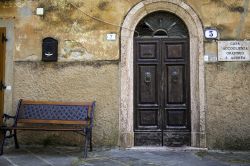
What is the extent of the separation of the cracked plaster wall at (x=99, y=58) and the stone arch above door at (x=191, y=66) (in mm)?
121

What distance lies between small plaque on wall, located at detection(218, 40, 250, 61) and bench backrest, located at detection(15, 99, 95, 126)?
270 centimetres

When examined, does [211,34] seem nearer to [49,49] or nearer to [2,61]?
[49,49]

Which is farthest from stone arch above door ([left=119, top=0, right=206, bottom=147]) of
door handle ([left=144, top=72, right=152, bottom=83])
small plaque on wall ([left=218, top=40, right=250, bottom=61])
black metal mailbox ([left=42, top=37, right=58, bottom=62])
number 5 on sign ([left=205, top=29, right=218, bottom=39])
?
black metal mailbox ([left=42, top=37, right=58, bottom=62])

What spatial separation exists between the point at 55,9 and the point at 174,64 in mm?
2634

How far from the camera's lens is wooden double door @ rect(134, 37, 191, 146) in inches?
279

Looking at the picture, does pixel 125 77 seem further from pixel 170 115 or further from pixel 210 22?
pixel 210 22

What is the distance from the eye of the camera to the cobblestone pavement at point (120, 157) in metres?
5.69

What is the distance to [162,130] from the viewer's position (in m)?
7.09

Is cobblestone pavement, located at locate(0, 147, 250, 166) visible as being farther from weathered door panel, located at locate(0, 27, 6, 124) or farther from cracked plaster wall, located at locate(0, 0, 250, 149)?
weathered door panel, located at locate(0, 27, 6, 124)

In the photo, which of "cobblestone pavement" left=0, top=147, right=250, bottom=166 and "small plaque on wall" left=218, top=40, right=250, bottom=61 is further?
"small plaque on wall" left=218, top=40, right=250, bottom=61

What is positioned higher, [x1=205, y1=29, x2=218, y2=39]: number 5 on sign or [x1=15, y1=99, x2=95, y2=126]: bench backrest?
[x1=205, y1=29, x2=218, y2=39]: number 5 on sign

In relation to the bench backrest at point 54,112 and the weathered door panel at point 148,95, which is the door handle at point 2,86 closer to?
the bench backrest at point 54,112

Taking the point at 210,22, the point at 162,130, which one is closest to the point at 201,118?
the point at 162,130

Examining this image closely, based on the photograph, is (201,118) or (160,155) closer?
(160,155)
